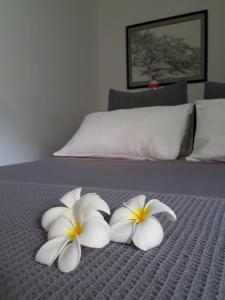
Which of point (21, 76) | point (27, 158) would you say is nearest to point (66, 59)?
point (21, 76)

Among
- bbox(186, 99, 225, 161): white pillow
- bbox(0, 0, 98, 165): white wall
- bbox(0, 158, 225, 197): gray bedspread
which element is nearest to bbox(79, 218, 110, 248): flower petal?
bbox(0, 158, 225, 197): gray bedspread

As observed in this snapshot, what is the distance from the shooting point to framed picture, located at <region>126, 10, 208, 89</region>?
223 cm

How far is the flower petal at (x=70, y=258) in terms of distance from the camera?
0.92 feet

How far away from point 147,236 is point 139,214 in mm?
50

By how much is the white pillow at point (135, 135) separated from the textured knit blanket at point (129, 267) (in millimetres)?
874

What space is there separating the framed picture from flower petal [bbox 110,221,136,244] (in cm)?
215

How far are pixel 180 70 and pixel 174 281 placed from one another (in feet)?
7.44

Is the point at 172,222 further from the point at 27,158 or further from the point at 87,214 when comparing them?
the point at 27,158

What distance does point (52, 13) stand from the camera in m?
2.31

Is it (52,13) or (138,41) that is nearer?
(52,13)

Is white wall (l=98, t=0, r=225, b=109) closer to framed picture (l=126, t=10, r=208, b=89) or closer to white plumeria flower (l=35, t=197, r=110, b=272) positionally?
framed picture (l=126, t=10, r=208, b=89)

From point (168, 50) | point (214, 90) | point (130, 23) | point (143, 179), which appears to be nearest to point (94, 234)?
point (143, 179)

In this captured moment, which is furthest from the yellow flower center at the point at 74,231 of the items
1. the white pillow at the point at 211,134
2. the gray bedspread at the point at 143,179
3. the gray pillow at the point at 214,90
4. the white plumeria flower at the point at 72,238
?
the gray pillow at the point at 214,90

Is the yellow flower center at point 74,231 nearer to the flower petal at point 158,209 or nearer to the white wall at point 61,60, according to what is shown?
the flower petal at point 158,209
